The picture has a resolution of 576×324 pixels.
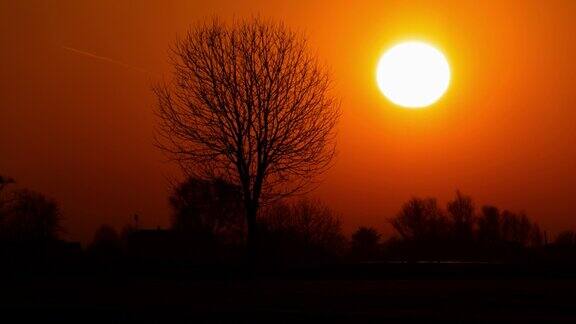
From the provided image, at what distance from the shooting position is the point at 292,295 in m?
19.3

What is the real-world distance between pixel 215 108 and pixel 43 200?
5500cm

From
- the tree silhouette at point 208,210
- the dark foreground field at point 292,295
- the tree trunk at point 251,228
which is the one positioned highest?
the tree silhouette at point 208,210

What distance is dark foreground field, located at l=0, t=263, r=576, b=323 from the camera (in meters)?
14.7

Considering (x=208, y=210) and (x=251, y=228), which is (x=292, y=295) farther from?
(x=208, y=210)

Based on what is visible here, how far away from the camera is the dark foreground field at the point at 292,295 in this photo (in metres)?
14.7

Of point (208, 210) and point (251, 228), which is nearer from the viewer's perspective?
point (251, 228)

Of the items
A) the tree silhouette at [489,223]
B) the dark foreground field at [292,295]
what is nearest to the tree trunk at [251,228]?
the dark foreground field at [292,295]

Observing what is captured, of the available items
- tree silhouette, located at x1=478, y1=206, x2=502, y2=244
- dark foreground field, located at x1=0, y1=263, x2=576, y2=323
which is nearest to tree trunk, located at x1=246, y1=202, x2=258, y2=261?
dark foreground field, located at x1=0, y1=263, x2=576, y2=323

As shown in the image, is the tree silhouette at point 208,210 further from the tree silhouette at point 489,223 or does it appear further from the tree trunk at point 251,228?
the tree silhouette at point 489,223

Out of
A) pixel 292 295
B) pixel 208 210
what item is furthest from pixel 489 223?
pixel 292 295

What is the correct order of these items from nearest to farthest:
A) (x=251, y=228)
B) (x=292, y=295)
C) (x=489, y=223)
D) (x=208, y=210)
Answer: (x=292, y=295) < (x=251, y=228) < (x=208, y=210) < (x=489, y=223)

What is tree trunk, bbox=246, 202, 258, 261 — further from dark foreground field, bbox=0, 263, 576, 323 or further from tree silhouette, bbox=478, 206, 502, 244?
tree silhouette, bbox=478, 206, 502, 244

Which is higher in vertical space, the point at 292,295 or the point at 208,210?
the point at 208,210

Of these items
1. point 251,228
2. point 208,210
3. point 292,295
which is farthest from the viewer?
point 208,210
